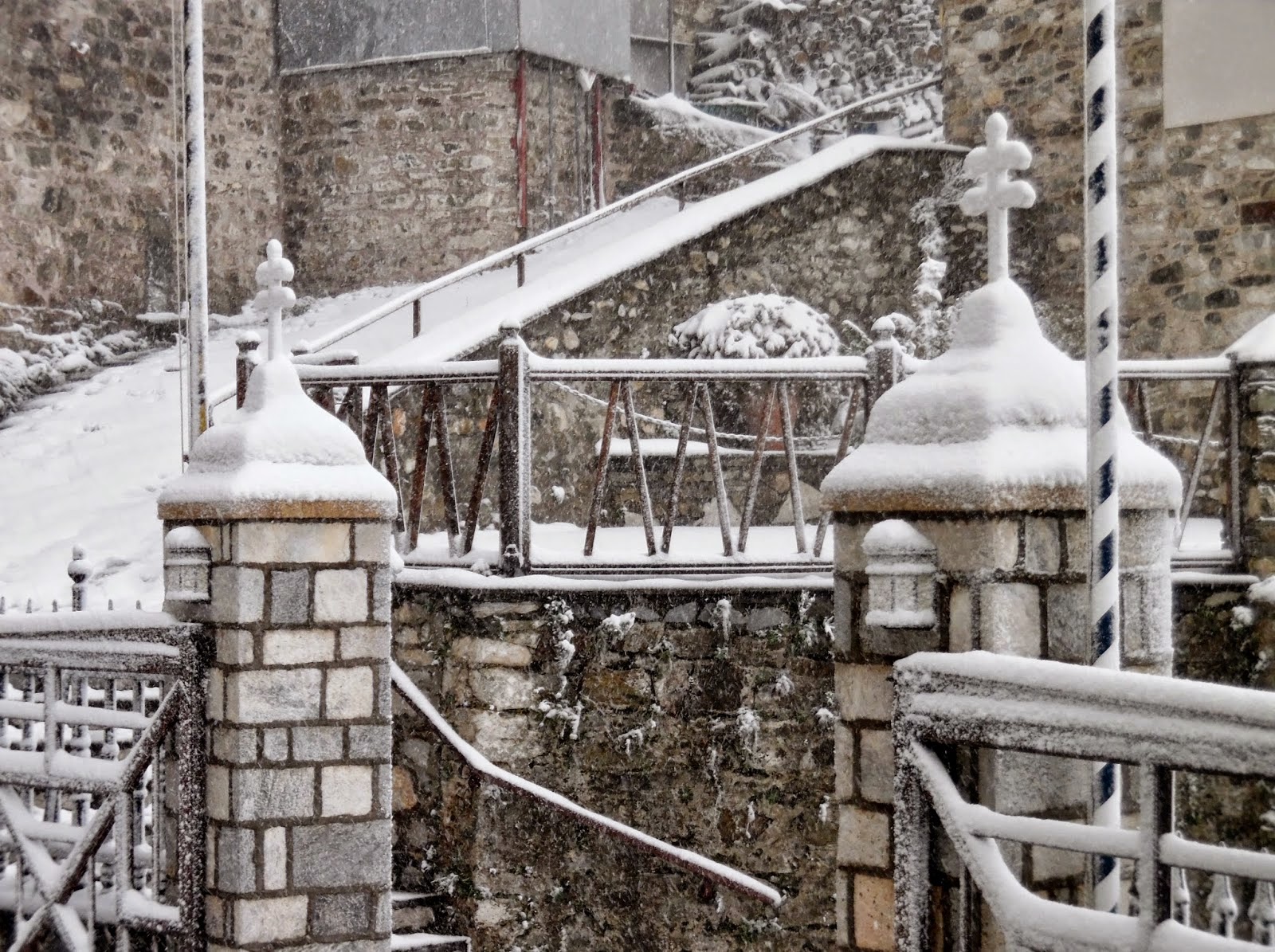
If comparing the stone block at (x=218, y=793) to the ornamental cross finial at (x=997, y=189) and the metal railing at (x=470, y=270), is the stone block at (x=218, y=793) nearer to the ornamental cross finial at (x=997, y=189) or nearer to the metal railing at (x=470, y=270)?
the ornamental cross finial at (x=997, y=189)

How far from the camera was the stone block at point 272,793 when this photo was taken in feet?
16.4

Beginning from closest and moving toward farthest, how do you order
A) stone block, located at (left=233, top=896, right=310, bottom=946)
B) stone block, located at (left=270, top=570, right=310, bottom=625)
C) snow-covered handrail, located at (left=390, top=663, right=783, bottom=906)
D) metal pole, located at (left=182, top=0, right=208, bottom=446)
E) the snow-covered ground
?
stone block, located at (left=233, top=896, right=310, bottom=946)
stone block, located at (left=270, top=570, right=310, bottom=625)
snow-covered handrail, located at (left=390, top=663, right=783, bottom=906)
metal pole, located at (left=182, top=0, right=208, bottom=446)
the snow-covered ground

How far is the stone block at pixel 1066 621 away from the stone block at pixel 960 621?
8.3 inches

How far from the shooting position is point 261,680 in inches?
198

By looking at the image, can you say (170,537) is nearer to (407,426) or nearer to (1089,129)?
(1089,129)

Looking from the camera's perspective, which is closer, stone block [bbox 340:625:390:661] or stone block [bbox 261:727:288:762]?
stone block [bbox 261:727:288:762]

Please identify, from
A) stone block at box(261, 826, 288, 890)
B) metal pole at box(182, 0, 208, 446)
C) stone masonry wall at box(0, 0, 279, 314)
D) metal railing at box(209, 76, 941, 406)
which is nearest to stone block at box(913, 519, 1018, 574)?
stone block at box(261, 826, 288, 890)

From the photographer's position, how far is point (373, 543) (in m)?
5.28

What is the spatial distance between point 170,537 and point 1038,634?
293 cm

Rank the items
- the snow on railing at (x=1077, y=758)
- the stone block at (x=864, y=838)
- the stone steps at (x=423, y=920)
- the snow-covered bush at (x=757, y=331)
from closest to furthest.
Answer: the snow on railing at (x=1077, y=758) < the stone block at (x=864, y=838) < the stone steps at (x=423, y=920) < the snow-covered bush at (x=757, y=331)

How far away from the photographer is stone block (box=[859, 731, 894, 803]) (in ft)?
13.1

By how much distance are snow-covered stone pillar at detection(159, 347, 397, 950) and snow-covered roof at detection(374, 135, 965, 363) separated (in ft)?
13.4

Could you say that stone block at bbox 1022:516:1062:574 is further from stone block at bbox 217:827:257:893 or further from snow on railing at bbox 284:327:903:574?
stone block at bbox 217:827:257:893

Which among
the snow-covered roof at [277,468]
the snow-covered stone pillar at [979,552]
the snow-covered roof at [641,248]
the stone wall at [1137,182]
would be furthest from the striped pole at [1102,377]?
the stone wall at [1137,182]
